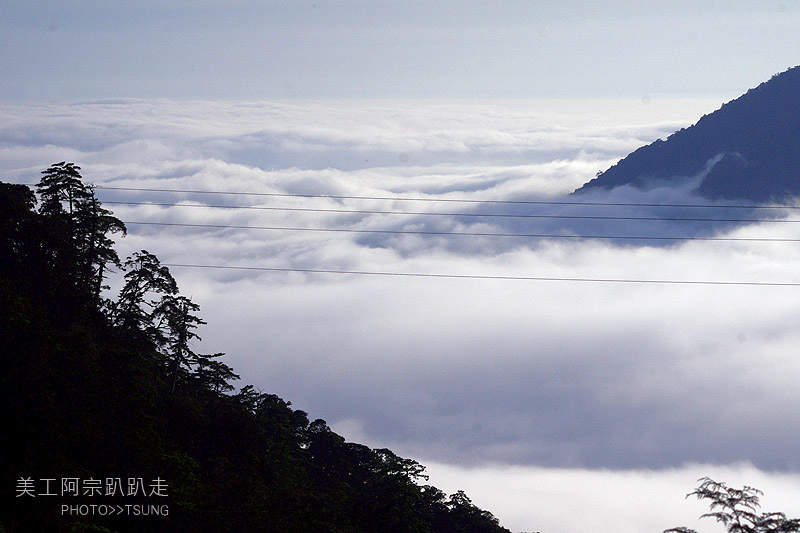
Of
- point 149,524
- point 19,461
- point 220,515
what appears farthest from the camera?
point 220,515

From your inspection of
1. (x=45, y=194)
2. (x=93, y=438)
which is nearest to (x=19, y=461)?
(x=93, y=438)

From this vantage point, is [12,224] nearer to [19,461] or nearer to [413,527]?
[19,461]

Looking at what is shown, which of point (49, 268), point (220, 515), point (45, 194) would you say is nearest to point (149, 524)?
point (220, 515)

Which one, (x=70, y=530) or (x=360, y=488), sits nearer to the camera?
(x=70, y=530)

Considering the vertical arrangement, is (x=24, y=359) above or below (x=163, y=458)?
above

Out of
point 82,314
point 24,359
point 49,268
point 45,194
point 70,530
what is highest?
point 45,194

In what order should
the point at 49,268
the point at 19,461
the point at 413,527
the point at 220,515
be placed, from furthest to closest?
the point at 49,268 < the point at 413,527 < the point at 220,515 < the point at 19,461
